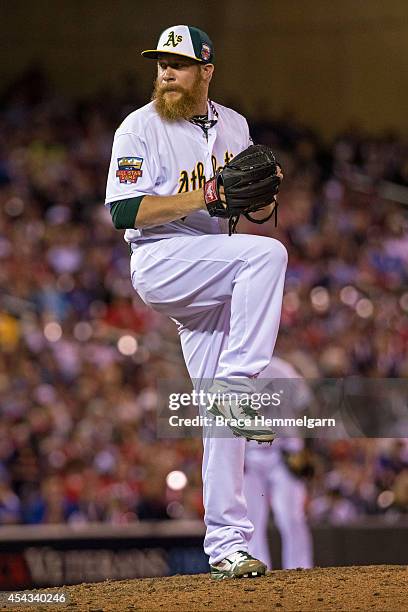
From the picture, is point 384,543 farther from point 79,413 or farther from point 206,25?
point 206,25

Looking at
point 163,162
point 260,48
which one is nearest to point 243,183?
point 163,162

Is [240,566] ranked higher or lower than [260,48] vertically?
lower

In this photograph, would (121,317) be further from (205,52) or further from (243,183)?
(243,183)

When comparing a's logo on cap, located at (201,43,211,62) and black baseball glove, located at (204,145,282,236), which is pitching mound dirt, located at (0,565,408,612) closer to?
black baseball glove, located at (204,145,282,236)

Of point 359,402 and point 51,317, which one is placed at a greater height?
point 51,317

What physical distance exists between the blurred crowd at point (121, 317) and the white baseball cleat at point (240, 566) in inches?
180

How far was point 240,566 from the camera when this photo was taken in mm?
4906

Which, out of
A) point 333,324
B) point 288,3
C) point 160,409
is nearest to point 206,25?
point 288,3

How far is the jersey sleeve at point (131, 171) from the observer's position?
4707 millimetres

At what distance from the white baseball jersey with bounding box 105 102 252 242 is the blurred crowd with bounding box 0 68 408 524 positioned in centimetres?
501

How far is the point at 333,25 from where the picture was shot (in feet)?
→ 50.5

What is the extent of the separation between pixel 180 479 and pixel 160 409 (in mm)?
3337

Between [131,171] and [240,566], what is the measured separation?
69.5 inches

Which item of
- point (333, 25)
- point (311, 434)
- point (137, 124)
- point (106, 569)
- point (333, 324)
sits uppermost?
point (333, 25)
